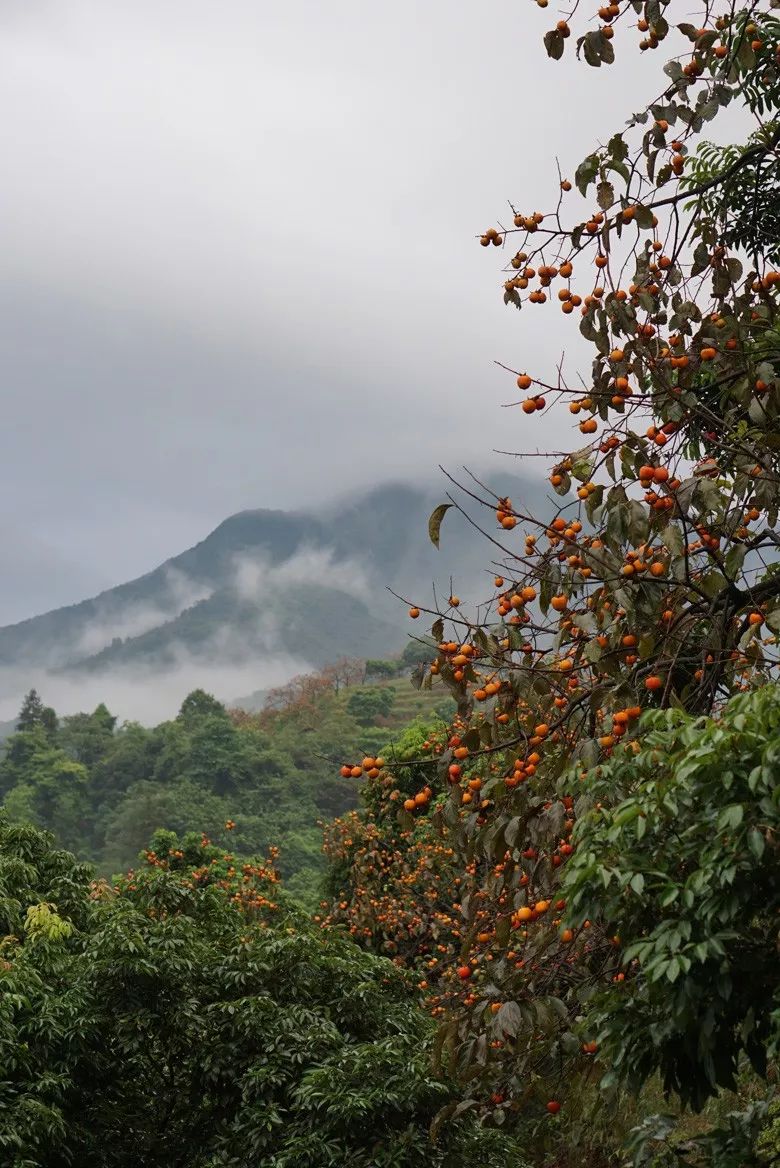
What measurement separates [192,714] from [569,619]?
137 feet

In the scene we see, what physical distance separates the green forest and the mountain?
353ft

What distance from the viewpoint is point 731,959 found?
81.1 inches

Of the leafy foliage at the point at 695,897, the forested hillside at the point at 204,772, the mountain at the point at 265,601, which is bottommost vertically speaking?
the leafy foliage at the point at 695,897

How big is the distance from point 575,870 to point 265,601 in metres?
125

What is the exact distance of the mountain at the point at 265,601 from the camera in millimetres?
116438

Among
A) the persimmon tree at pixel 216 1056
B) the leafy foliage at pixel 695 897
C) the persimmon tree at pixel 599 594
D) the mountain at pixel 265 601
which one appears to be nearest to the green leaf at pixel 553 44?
the persimmon tree at pixel 599 594

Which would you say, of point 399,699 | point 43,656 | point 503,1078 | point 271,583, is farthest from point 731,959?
point 43,656

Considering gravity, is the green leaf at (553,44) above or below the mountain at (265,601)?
below

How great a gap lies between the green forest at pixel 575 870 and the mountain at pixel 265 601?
4234 inches

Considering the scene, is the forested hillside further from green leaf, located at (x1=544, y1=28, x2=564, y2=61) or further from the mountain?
the mountain

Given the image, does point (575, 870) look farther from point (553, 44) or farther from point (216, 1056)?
point (216, 1056)

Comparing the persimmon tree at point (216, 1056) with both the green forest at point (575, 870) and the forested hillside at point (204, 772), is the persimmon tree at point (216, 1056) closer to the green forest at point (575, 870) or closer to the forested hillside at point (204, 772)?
the green forest at point (575, 870)

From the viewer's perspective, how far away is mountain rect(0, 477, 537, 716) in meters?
116

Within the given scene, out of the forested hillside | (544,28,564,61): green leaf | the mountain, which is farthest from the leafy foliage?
the mountain
